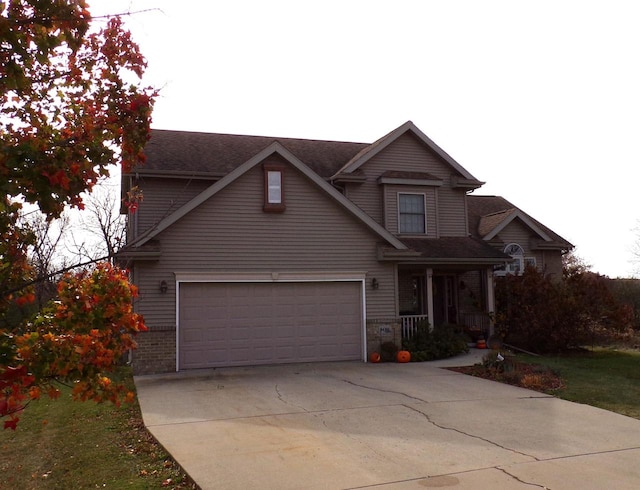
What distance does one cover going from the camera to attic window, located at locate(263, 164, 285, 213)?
51.3ft

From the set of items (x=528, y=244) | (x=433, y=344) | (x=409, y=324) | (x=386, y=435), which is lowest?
(x=386, y=435)

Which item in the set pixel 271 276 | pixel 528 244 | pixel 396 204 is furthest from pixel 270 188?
pixel 528 244

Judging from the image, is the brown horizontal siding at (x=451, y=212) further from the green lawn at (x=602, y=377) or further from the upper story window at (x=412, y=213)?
the green lawn at (x=602, y=377)

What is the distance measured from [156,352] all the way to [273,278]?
351 cm

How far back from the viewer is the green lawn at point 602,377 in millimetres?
10492

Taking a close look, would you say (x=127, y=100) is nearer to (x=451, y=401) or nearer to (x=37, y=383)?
(x=37, y=383)

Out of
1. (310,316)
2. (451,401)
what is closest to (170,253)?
(310,316)

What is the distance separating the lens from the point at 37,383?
3672mm

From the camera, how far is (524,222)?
23.0m

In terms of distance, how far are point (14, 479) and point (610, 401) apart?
9616 millimetres

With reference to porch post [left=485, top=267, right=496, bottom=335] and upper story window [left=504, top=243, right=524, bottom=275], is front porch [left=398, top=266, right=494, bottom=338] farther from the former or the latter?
upper story window [left=504, top=243, right=524, bottom=275]

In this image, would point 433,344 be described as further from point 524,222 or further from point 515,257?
point 524,222

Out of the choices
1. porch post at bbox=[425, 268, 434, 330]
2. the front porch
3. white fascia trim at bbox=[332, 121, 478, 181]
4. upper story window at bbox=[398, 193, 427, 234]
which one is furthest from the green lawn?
white fascia trim at bbox=[332, 121, 478, 181]

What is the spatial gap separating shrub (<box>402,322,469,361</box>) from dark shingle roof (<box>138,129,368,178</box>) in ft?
19.9
